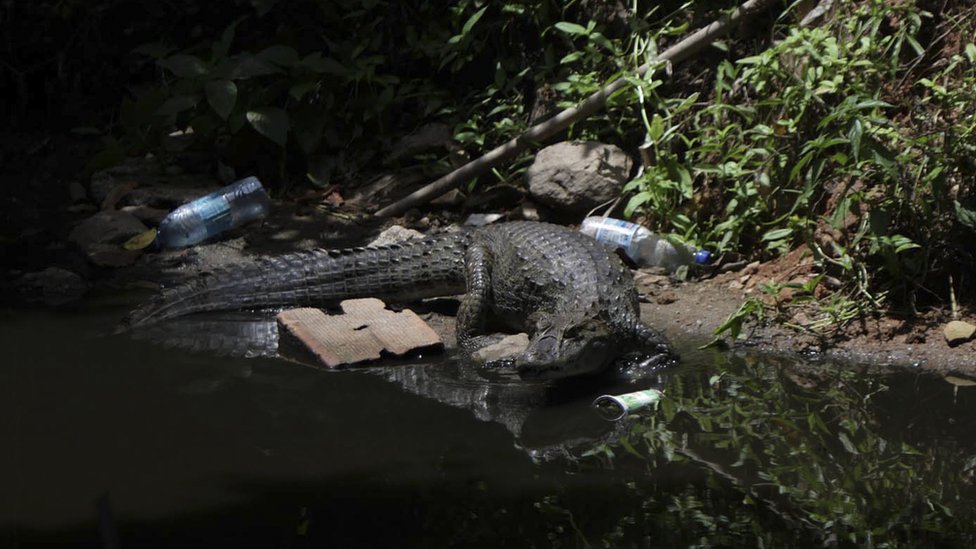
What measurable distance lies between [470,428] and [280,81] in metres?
4.12

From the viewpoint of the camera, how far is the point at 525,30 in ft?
25.4

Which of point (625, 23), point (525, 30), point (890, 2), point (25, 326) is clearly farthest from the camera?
point (525, 30)

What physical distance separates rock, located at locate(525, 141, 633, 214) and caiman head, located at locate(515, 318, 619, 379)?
73.7 inches

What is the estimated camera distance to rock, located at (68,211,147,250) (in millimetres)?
6664

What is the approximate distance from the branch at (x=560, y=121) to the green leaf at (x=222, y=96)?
120 cm

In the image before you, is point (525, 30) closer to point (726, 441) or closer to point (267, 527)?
point (726, 441)

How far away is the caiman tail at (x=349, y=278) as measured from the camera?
5789mm

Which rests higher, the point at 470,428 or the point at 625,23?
the point at 625,23

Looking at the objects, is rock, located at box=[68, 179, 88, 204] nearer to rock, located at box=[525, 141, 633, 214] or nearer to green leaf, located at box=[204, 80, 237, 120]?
green leaf, located at box=[204, 80, 237, 120]

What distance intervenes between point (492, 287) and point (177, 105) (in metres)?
2.91

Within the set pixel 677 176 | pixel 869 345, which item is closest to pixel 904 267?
pixel 869 345

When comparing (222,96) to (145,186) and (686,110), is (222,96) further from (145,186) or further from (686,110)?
(686,110)

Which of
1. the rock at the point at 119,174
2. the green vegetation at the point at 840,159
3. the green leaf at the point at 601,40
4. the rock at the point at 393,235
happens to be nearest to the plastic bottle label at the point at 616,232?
the green vegetation at the point at 840,159

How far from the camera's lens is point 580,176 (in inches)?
257
